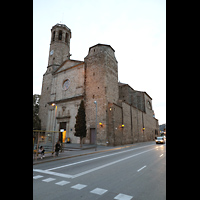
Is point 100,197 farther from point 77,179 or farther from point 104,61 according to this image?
point 104,61

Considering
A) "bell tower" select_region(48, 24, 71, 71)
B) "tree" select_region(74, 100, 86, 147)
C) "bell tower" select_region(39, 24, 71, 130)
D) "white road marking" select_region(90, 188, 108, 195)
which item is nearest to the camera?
"white road marking" select_region(90, 188, 108, 195)

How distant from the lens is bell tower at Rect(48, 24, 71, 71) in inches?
1623

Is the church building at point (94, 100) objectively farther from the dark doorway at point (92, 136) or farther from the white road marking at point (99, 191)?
the white road marking at point (99, 191)

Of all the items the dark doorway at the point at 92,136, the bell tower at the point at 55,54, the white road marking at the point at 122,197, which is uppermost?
the bell tower at the point at 55,54

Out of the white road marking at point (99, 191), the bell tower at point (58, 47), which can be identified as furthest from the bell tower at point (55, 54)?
the white road marking at point (99, 191)

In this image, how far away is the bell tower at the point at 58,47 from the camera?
135 feet

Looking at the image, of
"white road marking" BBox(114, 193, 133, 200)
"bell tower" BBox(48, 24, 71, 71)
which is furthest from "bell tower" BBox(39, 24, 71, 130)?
"white road marking" BBox(114, 193, 133, 200)

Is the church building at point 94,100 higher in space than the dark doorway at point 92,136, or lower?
higher

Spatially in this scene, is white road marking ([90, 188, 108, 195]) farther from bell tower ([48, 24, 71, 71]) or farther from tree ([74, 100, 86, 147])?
bell tower ([48, 24, 71, 71])

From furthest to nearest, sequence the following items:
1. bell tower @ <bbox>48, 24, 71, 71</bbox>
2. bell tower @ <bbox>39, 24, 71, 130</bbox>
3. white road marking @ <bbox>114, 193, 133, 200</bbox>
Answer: bell tower @ <bbox>48, 24, 71, 71</bbox>
bell tower @ <bbox>39, 24, 71, 130</bbox>
white road marking @ <bbox>114, 193, 133, 200</bbox>
